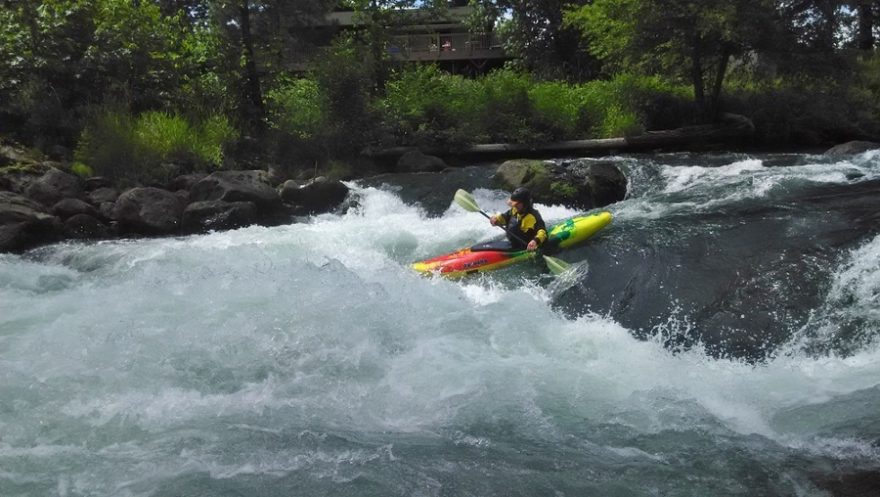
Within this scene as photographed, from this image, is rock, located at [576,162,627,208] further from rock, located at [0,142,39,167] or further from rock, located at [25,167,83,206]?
rock, located at [0,142,39,167]

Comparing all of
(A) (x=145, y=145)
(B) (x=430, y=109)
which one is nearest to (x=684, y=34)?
(B) (x=430, y=109)

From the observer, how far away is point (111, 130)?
34.2 ft

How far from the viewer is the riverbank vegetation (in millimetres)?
10945

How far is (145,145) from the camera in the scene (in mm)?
10492

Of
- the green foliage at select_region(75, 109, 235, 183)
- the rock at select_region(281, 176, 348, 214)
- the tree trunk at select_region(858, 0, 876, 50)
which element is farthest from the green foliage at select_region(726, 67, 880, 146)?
the green foliage at select_region(75, 109, 235, 183)

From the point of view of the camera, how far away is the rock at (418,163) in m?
12.3

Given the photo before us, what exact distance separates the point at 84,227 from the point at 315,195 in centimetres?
301

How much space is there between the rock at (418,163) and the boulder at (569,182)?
225cm

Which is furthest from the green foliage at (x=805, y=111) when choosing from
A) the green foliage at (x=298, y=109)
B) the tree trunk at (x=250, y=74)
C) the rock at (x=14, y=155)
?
the rock at (x=14, y=155)

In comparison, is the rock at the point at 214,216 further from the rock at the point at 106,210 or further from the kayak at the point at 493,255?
the kayak at the point at 493,255

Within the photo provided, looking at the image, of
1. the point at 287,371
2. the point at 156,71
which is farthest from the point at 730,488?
the point at 156,71

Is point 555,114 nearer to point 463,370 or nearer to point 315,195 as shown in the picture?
point 315,195

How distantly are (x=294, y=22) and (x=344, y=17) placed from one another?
1318 centimetres

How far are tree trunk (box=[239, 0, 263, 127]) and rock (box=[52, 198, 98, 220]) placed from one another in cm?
395
